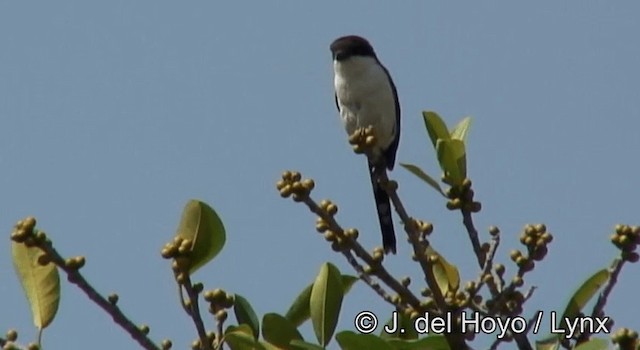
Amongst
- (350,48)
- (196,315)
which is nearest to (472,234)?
(196,315)

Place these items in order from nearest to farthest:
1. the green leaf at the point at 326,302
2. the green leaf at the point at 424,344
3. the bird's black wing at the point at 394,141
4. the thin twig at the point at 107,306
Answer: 1. the thin twig at the point at 107,306
2. the green leaf at the point at 424,344
3. the green leaf at the point at 326,302
4. the bird's black wing at the point at 394,141

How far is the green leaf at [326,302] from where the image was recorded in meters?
3.08

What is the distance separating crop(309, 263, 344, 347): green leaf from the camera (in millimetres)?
3076

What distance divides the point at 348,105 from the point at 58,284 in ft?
13.9

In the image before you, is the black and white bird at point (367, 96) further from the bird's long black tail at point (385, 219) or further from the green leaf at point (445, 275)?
the green leaf at point (445, 275)

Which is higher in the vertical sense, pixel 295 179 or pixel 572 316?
pixel 295 179

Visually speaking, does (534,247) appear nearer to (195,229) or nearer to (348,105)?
(195,229)

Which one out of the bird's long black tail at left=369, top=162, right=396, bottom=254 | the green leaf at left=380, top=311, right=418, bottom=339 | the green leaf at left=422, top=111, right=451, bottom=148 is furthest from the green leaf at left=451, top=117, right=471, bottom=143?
the bird's long black tail at left=369, top=162, right=396, bottom=254

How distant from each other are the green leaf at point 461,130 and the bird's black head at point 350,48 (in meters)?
3.52

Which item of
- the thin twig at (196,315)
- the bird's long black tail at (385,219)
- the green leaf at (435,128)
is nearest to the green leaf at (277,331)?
the thin twig at (196,315)

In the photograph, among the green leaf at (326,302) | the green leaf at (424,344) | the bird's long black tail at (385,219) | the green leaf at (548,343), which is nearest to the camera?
the green leaf at (424,344)

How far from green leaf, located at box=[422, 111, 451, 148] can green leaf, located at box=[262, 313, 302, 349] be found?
1.00 metres

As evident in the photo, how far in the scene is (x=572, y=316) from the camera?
330 centimetres

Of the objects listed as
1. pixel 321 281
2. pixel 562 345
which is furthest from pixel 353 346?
pixel 562 345
